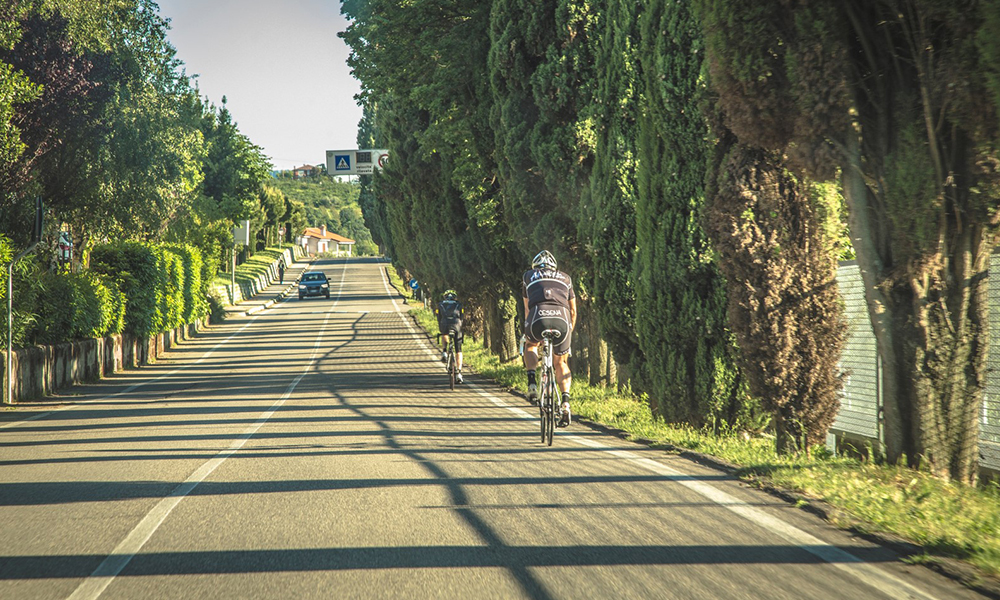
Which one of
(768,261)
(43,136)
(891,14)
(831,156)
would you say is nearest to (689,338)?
(768,261)

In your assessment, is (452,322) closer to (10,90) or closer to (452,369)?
(452,369)

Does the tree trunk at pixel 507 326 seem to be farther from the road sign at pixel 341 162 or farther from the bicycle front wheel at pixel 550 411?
the road sign at pixel 341 162

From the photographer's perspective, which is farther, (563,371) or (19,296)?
(19,296)

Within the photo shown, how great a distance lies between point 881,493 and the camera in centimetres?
646

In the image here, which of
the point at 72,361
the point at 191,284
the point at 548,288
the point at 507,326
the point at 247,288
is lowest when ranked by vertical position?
the point at 72,361

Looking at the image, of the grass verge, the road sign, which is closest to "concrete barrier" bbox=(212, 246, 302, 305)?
the road sign

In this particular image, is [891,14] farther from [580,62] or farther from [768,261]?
[580,62]

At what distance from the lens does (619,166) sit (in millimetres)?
15164

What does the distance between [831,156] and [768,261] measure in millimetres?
1636

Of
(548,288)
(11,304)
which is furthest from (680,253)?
(11,304)

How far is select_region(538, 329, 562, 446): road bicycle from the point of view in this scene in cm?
978

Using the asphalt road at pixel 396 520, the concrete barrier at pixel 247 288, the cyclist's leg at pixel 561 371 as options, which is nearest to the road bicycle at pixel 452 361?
the asphalt road at pixel 396 520

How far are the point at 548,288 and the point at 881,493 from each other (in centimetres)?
449

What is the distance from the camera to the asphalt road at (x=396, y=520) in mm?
4672
